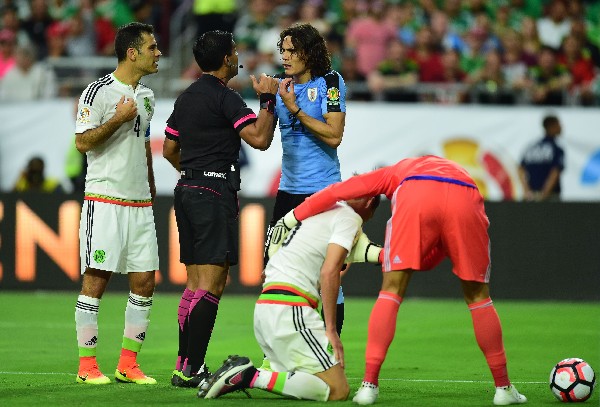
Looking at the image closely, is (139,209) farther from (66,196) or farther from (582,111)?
(582,111)

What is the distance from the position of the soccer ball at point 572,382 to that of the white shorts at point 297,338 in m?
1.38

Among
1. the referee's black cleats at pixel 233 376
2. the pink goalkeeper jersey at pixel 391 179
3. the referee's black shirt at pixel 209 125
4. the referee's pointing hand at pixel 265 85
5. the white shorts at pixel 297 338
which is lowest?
the referee's black cleats at pixel 233 376

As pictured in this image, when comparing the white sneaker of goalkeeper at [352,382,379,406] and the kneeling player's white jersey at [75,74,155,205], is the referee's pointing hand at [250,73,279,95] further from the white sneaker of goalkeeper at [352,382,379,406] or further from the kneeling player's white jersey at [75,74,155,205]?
the white sneaker of goalkeeper at [352,382,379,406]

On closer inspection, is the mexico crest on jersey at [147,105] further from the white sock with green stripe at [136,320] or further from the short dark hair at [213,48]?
the white sock with green stripe at [136,320]

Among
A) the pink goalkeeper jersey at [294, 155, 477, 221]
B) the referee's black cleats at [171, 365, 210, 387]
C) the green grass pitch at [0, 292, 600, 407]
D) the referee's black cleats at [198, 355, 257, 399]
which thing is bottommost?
the green grass pitch at [0, 292, 600, 407]

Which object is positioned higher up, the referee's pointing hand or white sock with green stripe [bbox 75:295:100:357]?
the referee's pointing hand

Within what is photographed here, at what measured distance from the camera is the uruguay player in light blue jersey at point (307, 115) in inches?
323

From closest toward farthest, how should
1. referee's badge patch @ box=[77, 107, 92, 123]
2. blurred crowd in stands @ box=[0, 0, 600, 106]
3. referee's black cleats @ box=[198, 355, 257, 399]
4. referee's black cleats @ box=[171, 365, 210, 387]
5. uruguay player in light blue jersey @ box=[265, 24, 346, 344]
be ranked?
referee's black cleats @ box=[198, 355, 257, 399], referee's black cleats @ box=[171, 365, 210, 387], uruguay player in light blue jersey @ box=[265, 24, 346, 344], referee's badge patch @ box=[77, 107, 92, 123], blurred crowd in stands @ box=[0, 0, 600, 106]

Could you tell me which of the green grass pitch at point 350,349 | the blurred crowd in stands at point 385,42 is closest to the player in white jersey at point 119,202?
the green grass pitch at point 350,349

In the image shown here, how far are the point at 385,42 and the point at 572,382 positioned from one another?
35.6 feet

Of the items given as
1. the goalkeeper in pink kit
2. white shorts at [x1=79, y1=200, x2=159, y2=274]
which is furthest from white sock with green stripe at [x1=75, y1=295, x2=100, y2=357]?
the goalkeeper in pink kit

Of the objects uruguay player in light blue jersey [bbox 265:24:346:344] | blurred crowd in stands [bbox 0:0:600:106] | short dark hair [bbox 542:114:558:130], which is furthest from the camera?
blurred crowd in stands [bbox 0:0:600:106]

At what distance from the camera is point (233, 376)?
7152 millimetres

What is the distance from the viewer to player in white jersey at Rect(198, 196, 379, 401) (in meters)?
7.15
